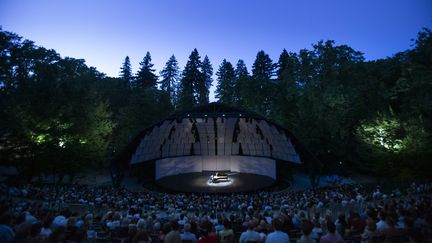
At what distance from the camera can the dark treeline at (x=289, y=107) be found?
23391 millimetres

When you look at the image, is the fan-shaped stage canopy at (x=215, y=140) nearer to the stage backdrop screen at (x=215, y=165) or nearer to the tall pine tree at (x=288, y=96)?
the stage backdrop screen at (x=215, y=165)

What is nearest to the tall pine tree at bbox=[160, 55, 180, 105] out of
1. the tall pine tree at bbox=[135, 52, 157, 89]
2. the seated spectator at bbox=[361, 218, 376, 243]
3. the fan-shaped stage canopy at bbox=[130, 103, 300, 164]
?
the tall pine tree at bbox=[135, 52, 157, 89]

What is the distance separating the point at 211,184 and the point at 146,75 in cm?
4455

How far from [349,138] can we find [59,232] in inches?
1421

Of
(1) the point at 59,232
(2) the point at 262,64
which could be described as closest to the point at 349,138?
(2) the point at 262,64

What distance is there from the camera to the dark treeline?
921 inches

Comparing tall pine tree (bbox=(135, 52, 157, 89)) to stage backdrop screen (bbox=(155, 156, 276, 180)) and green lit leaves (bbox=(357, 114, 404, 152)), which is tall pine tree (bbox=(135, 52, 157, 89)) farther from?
green lit leaves (bbox=(357, 114, 404, 152))

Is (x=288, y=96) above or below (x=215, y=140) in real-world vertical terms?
above

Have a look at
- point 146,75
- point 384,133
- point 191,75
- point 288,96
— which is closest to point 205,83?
point 191,75

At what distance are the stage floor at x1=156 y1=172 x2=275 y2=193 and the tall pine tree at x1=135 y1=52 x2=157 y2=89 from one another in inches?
1518

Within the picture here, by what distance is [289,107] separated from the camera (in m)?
42.3

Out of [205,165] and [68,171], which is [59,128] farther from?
[205,165]

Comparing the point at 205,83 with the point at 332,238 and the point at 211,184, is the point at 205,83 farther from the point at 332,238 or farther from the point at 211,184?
the point at 332,238

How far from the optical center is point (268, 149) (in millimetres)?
31859
